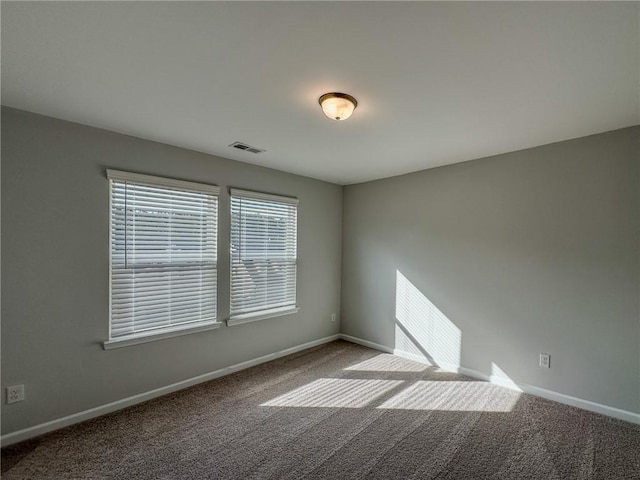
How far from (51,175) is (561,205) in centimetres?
445

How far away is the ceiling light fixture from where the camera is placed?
207 centimetres

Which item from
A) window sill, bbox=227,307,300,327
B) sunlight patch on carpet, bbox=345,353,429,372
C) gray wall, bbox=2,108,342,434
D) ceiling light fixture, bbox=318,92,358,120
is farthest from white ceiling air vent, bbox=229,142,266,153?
sunlight patch on carpet, bbox=345,353,429,372

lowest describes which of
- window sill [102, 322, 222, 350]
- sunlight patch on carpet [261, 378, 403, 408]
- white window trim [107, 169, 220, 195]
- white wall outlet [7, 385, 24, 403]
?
sunlight patch on carpet [261, 378, 403, 408]

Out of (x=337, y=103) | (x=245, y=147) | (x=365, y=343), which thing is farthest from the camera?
(x=365, y=343)

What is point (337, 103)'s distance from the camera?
2.08 m

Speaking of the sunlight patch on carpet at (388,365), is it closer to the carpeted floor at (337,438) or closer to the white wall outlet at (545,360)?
the carpeted floor at (337,438)

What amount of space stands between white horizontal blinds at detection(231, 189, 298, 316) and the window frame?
21cm

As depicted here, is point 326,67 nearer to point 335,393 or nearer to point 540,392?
point 335,393

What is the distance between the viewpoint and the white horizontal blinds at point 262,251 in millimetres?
3661

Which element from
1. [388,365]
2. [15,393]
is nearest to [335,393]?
[388,365]

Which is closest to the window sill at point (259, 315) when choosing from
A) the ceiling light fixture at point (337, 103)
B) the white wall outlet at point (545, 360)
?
the ceiling light fixture at point (337, 103)

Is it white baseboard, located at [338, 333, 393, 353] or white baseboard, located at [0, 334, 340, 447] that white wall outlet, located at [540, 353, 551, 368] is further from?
white baseboard, located at [0, 334, 340, 447]

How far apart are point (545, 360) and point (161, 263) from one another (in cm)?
387

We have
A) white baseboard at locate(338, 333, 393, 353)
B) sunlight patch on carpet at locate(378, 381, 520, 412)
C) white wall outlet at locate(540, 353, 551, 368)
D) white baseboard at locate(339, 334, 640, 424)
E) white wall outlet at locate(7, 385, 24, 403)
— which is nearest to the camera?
white wall outlet at locate(7, 385, 24, 403)
